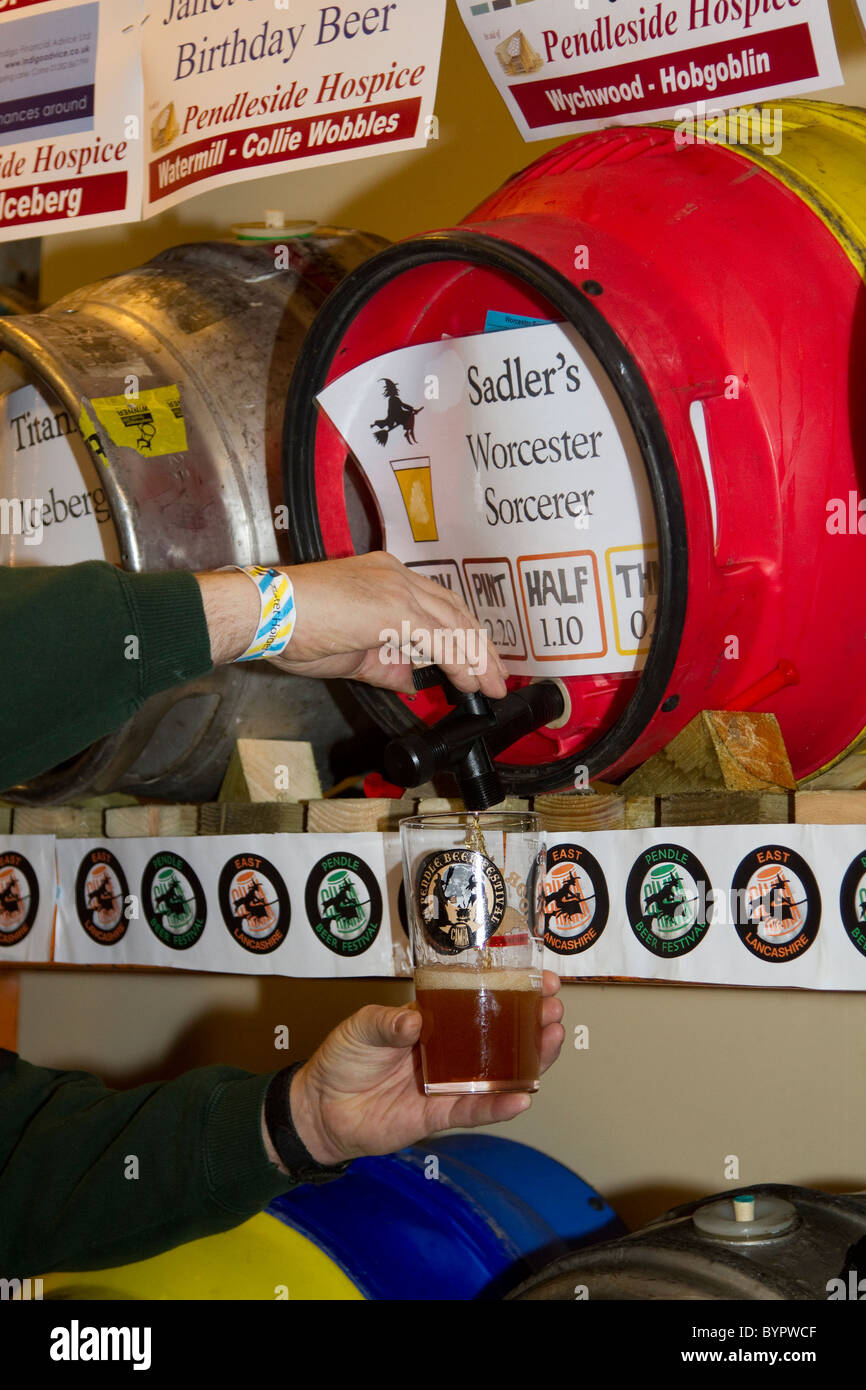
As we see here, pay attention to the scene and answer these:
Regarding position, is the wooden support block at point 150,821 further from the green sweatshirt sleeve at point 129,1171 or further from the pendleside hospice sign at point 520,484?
the pendleside hospice sign at point 520,484

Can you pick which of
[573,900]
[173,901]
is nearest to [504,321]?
[573,900]

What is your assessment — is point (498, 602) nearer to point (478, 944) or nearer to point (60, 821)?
point (478, 944)

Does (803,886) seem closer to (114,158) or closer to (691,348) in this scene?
(691,348)

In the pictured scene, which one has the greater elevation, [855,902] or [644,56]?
[644,56]

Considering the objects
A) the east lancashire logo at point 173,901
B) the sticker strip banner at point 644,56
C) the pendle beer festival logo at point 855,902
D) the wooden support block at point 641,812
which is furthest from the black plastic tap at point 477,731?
the sticker strip banner at point 644,56

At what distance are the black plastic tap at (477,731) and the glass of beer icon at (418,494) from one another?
0.73 ft

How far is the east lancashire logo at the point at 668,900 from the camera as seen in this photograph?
1.34 meters

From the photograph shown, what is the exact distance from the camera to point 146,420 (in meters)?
1.64

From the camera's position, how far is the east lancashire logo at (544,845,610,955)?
1419 mm

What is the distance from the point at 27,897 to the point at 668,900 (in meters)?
1.07
